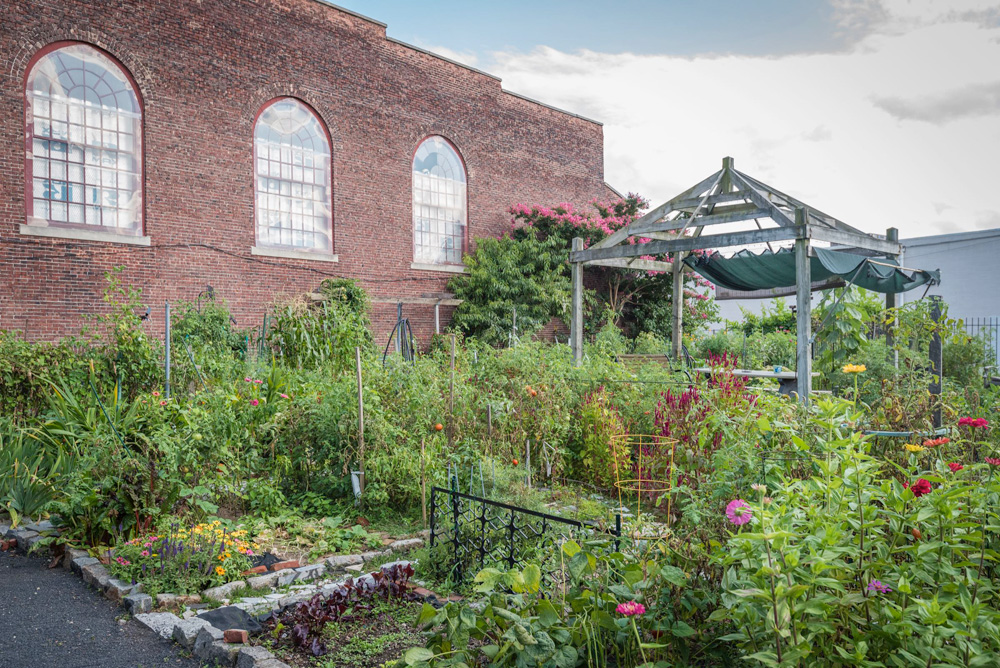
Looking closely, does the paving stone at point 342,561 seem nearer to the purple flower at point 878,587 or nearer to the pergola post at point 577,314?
the purple flower at point 878,587

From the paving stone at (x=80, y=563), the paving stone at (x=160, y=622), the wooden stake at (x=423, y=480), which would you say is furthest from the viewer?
the wooden stake at (x=423, y=480)

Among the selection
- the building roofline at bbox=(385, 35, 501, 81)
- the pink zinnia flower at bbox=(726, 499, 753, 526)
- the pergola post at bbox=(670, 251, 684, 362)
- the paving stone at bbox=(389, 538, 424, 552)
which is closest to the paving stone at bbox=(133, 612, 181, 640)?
the paving stone at bbox=(389, 538, 424, 552)

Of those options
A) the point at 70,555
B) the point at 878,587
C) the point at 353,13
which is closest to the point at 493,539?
the point at 878,587

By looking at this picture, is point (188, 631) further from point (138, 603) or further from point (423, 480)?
point (423, 480)

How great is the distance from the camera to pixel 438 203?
15992 mm

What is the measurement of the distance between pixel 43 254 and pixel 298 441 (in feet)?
22.6

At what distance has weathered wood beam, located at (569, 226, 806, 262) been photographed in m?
8.49

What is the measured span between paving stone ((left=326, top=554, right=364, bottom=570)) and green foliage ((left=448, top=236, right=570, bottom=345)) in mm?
9717

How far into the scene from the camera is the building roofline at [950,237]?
67.1 feet

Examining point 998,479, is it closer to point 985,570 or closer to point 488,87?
point 985,570

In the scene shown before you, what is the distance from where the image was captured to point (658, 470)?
20.6 ft

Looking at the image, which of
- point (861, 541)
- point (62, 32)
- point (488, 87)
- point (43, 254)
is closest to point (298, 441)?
point (861, 541)

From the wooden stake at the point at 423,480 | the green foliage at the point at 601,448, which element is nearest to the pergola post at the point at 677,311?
the green foliage at the point at 601,448

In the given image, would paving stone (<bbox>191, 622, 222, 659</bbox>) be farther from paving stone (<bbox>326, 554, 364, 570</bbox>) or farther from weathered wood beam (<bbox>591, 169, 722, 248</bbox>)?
weathered wood beam (<bbox>591, 169, 722, 248</bbox>)
